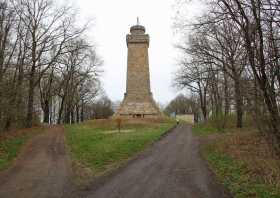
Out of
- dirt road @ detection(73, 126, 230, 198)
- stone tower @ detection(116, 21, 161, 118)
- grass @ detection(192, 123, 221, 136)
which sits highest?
stone tower @ detection(116, 21, 161, 118)

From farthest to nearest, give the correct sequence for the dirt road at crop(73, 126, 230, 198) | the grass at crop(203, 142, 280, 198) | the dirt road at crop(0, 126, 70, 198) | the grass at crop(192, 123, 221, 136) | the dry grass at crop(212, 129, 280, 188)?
the grass at crop(192, 123, 221, 136), the dry grass at crop(212, 129, 280, 188), the dirt road at crop(0, 126, 70, 198), the dirt road at crop(73, 126, 230, 198), the grass at crop(203, 142, 280, 198)

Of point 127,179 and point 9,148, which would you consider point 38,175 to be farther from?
point 9,148

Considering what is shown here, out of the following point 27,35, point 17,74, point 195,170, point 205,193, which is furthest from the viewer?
point 27,35

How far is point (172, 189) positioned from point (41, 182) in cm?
410

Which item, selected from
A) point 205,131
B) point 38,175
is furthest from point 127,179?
point 205,131

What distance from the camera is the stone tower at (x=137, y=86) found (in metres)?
41.7

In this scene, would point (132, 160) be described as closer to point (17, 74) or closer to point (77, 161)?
point (77, 161)

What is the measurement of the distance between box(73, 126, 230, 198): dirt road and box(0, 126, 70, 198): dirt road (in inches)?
45.2

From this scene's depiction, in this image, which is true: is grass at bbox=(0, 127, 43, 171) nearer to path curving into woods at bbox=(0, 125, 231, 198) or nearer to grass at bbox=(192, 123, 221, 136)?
path curving into woods at bbox=(0, 125, 231, 198)

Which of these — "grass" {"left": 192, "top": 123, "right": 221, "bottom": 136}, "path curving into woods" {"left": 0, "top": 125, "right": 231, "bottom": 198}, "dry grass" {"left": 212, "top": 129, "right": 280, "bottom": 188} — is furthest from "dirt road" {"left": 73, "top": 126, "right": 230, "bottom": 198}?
"grass" {"left": 192, "top": 123, "right": 221, "bottom": 136}

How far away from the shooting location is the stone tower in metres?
41.7

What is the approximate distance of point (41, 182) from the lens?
10.0m

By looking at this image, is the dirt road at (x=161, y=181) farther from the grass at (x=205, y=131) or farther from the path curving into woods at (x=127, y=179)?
the grass at (x=205, y=131)

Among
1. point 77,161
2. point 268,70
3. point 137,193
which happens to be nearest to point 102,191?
point 137,193
